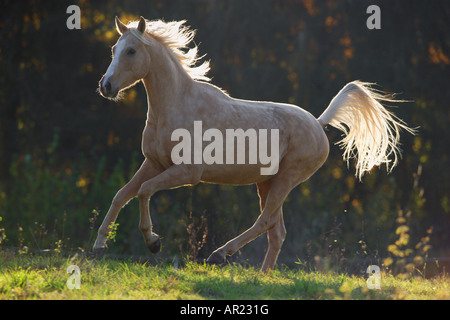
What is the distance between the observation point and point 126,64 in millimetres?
5266

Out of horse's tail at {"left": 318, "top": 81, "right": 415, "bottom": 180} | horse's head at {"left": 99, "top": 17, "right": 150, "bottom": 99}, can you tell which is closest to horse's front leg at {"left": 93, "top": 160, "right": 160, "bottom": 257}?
horse's head at {"left": 99, "top": 17, "right": 150, "bottom": 99}

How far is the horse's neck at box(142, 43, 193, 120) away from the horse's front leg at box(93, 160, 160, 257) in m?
0.56

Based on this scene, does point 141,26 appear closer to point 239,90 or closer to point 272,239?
point 272,239

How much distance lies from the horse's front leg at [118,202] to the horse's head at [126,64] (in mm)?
864

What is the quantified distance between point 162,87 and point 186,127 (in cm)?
45

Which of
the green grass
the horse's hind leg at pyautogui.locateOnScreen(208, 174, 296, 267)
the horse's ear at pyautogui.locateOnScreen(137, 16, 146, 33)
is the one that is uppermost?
the horse's ear at pyautogui.locateOnScreen(137, 16, 146, 33)

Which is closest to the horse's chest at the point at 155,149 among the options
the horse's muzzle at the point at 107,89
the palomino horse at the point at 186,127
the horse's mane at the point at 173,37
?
the palomino horse at the point at 186,127

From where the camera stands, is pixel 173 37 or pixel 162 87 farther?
pixel 173 37

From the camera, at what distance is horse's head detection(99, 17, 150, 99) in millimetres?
5141

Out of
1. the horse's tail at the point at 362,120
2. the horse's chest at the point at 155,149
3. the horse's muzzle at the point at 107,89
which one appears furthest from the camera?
the horse's tail at the point at 362,120

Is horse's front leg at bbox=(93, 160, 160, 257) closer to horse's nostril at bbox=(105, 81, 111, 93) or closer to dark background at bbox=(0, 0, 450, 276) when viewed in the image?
horse's nostril at bbox=(105, 81, 111, 93)

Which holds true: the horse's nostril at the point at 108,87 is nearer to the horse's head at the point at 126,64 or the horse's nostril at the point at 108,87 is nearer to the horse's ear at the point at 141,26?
the horse's head at the point at 126,64

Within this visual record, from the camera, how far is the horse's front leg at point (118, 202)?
5.54 metres

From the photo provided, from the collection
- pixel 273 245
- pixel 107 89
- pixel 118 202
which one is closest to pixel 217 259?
pixel 273 245
